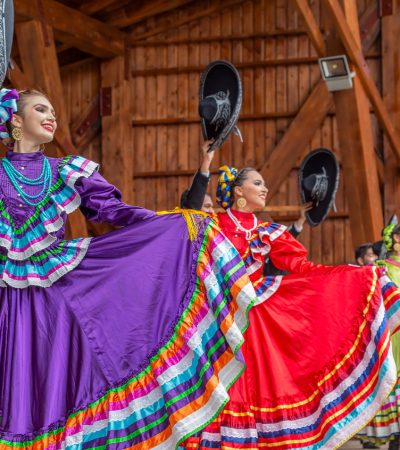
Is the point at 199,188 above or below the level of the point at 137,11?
below

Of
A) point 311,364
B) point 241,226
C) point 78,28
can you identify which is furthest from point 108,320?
point 78,28

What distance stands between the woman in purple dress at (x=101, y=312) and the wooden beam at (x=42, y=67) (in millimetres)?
5067

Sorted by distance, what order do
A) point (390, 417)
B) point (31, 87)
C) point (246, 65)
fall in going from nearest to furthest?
point (390, 417)
point (31, 87)
point (246, 65)

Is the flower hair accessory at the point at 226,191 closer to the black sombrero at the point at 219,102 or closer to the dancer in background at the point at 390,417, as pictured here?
the black sombrero at the point at 219,102

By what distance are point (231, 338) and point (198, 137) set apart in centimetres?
711

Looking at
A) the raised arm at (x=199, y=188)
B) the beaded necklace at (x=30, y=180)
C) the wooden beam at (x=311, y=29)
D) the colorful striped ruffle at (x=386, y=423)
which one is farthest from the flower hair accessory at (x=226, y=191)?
the wooden beam at (x=311, y=29)

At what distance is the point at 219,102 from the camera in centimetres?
452

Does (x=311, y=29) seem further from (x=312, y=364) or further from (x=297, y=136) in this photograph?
(x=312, y=364)

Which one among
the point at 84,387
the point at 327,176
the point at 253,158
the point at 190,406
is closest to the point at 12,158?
the point at 84,387

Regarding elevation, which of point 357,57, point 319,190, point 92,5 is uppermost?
point 92,5

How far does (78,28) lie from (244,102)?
1855 millimetres

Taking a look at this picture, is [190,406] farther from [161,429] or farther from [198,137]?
[198,137]

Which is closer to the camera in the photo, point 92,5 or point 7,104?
point 7,104

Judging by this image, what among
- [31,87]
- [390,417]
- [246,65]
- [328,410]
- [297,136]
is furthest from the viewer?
[246,65]
